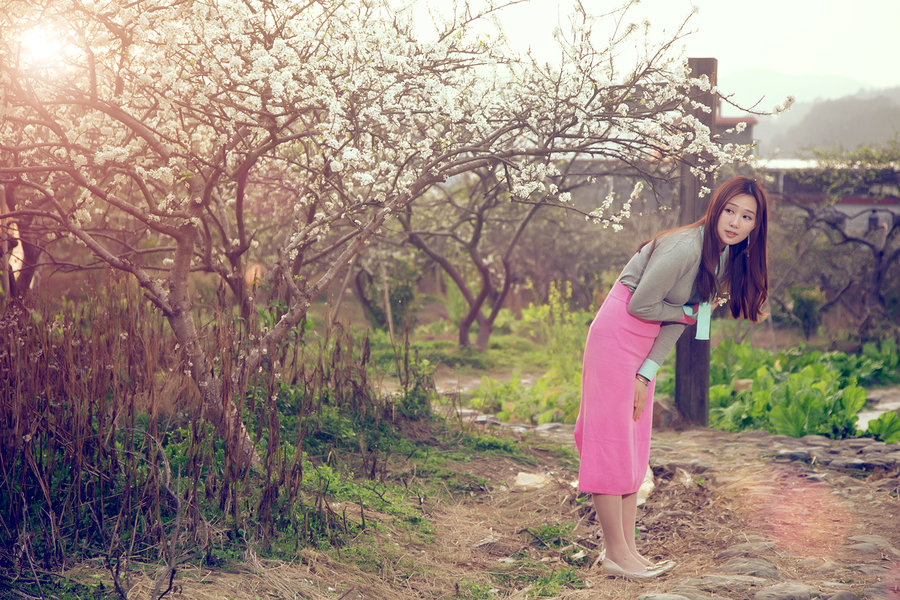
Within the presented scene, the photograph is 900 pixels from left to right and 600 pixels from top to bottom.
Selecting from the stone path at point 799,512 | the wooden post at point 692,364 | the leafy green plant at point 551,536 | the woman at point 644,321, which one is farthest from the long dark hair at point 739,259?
the wooden post at point 692,364

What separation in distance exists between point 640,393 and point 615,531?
0.62m

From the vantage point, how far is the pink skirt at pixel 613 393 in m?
3.36

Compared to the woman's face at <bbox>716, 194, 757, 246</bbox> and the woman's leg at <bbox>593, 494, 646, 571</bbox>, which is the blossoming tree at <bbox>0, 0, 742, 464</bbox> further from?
the woman's leg at <bbox>593, 494, 646, 571</bbox>

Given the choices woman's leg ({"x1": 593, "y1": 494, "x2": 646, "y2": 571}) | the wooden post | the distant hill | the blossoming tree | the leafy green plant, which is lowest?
the leafy green plant

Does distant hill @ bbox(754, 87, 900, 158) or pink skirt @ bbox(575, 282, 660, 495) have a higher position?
distant hill @ bbox(754, 87, 900, 158)

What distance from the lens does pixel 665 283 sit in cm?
321

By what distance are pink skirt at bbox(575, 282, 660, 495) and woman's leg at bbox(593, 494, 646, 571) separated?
2.5 inches

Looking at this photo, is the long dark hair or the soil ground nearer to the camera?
the soil ground

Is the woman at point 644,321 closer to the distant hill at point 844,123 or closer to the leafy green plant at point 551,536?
the leafy green plant at point 551,536

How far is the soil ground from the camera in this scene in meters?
3.12

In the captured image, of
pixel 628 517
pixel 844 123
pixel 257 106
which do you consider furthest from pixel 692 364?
pixel 844 123

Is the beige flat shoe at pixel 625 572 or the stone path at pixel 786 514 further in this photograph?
the beige flat shoe at pixel 625 572

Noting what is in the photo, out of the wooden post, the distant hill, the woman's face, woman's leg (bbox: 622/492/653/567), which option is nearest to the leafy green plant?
woman's leg (bbox: 622/492/653/567)

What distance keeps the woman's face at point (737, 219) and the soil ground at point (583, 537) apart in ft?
4.68
